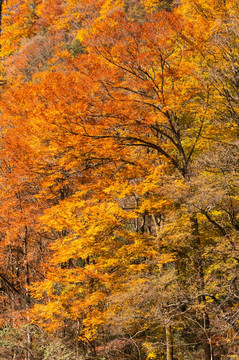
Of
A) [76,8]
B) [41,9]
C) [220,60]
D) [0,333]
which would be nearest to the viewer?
[0,333]

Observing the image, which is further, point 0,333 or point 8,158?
point 8,158

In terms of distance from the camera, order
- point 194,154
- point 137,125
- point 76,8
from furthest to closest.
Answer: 1. point 76,8
2. point 194,154
3. point 137,125

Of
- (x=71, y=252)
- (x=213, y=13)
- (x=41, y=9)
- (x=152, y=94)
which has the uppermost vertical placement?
(x=41, y=9)

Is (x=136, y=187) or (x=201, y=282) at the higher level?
(x=136, y=187)

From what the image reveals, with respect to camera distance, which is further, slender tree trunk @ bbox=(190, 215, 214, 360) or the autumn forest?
slender tree trunk @ bbox=(190, 215, 214, 360)

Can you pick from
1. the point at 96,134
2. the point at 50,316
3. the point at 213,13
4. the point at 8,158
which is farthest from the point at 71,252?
the point at 213,13

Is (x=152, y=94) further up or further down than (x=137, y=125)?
further up

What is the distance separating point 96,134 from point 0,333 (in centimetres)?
578

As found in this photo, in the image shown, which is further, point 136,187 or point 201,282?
point 136,187

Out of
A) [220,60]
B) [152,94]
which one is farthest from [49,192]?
[220,60]

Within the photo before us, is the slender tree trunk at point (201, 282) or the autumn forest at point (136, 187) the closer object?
the autumn forest at point (136, 187)

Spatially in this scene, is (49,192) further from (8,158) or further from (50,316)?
(50,316)

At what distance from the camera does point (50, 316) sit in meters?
7.41

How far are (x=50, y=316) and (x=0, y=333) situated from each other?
4.22 ft
